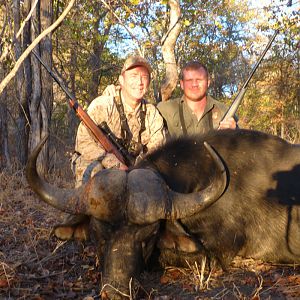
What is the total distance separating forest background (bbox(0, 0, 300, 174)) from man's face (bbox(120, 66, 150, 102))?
1550mm

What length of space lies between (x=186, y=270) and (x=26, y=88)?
5.41 meters

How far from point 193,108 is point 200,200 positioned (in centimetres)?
331

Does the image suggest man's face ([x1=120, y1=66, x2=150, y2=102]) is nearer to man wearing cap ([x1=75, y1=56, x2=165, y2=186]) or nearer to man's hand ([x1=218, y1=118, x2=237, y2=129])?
man wearing cap ([x1=75, y1=56, x2=165, y2=186])

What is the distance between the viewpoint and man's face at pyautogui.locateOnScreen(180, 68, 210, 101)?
21.4ft

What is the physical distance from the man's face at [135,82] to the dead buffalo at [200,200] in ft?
4.85

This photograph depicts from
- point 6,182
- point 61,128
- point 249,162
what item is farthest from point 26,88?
point 61,128

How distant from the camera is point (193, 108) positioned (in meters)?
6.71

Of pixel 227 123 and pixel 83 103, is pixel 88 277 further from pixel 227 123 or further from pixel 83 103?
pixel 83 103

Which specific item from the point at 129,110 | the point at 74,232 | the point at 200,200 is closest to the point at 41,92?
the point at 129,110

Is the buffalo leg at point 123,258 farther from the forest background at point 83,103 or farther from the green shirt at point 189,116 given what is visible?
the green shirt at point 189,116

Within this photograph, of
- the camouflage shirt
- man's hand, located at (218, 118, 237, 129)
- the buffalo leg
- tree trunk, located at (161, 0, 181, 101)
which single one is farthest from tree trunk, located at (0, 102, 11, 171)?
the buffalo leg

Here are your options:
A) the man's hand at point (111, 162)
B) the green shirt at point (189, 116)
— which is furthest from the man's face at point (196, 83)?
the man's hand at point (111, 162)

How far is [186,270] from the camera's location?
12.8 ft

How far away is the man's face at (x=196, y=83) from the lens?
654 centimetres
